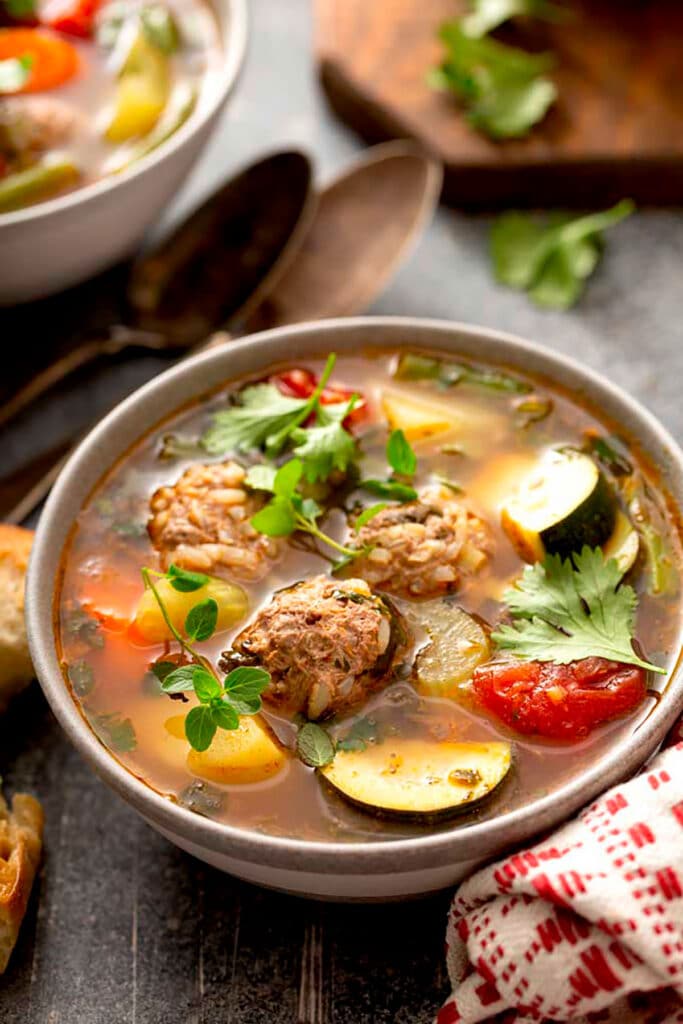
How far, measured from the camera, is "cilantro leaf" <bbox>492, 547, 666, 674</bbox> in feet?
8.79

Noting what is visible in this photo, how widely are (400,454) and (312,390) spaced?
1.22ft

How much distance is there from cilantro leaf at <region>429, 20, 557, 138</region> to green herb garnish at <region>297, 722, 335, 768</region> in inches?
98.0

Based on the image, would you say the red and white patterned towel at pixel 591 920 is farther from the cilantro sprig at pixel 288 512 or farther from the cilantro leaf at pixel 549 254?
the cilantro leaf at pixel 549 254

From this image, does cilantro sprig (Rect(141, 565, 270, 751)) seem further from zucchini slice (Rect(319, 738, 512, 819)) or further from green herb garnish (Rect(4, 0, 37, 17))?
green herb garnish (Rect(4, 0, 37, 17))

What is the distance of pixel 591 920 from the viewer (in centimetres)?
232

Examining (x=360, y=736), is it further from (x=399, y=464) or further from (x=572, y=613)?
(x=399, y=464)

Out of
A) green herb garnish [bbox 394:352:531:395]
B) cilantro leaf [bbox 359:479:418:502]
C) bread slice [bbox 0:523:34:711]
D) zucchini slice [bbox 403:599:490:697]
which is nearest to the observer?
zucchini slice [bbox 403:599:490:697]

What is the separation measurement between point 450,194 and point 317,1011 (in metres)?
2.73

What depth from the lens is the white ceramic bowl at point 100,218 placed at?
370cm

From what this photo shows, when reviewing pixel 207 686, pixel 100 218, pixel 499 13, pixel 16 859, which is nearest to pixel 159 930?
pixel 16 859

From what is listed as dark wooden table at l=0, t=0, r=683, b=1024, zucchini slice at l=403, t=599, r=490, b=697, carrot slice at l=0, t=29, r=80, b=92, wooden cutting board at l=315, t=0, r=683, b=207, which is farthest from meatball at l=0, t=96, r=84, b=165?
zucchini slice at l=403, t=599, r=490, b=697

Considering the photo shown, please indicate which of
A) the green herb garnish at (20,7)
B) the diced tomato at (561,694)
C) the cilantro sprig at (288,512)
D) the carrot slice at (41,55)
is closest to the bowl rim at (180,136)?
the carrot slice at (41,55)

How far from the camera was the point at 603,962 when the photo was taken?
7.64 ft

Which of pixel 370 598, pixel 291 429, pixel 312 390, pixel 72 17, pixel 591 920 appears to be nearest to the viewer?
pixel 591 920
